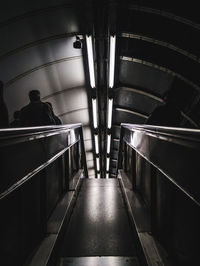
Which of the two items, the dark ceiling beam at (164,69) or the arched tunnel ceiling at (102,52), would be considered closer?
the arched tunnel ceiling at (102,52)

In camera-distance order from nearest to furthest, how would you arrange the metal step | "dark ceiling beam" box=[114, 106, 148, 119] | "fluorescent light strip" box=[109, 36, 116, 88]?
1. the metal step
2. "fluorescent light strip" box=[109, 36, 116, 88]
3. "dark ceiling beam" box=[114, 106, 148, 119]

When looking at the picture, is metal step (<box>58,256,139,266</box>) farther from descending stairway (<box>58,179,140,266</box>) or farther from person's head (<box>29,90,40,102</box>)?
person's head (<box>29,90,40,102</box>)

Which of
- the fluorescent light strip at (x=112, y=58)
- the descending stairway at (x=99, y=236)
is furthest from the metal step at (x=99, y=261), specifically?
the fluorescent light strip at (x=112, y=58)

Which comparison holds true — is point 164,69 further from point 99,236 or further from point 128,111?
point 99,236

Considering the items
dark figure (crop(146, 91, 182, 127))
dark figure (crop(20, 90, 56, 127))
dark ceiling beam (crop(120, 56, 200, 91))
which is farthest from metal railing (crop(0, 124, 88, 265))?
dark ceiling beam (crop(120, 56, 200, 91))

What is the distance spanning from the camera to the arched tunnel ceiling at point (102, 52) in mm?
4582

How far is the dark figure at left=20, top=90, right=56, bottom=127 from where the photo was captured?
3768 mm

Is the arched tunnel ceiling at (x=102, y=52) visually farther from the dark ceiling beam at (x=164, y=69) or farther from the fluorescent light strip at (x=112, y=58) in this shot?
the fluorescent light strip at (x=112, y=58)

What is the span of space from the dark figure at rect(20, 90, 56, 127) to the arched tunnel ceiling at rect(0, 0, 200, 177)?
1899 millimetres

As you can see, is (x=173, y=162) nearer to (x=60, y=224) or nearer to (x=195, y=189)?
(x=195, y=189)

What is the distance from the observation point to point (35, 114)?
12.4ft

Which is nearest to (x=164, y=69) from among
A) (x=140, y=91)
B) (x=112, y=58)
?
(x=140, y=91)

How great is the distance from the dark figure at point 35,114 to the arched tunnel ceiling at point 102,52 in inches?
74.8

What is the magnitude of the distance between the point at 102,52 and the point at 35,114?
2.56m
